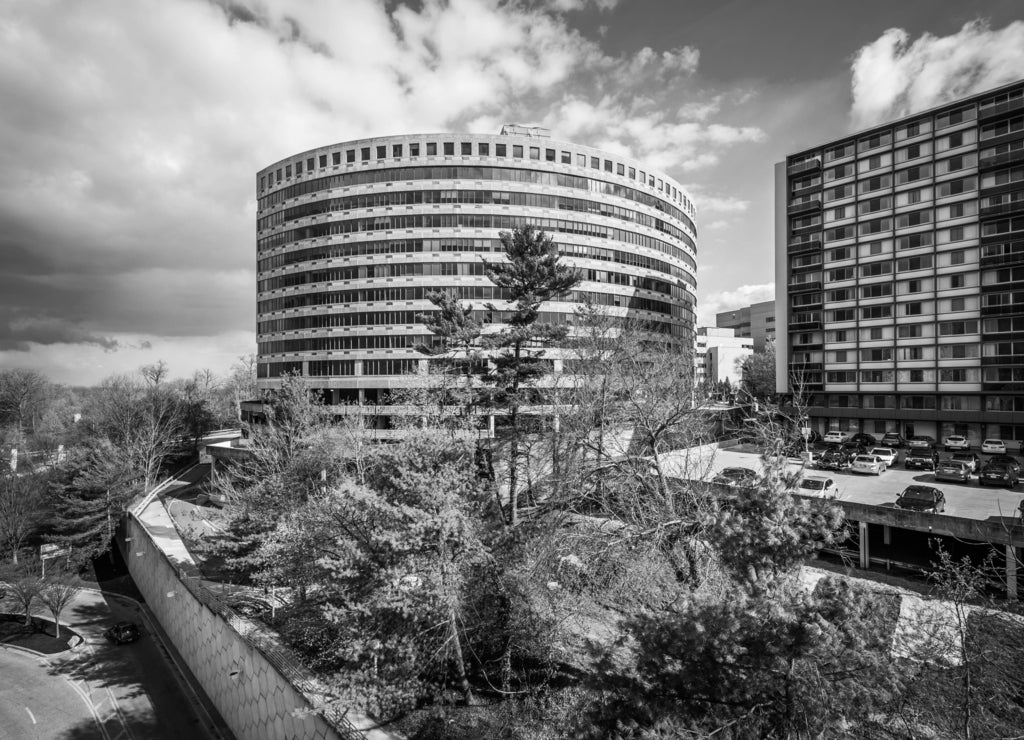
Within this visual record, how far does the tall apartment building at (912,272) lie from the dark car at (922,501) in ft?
49.8

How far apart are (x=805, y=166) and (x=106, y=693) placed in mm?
72964

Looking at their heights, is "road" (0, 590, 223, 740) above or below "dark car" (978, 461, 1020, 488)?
below

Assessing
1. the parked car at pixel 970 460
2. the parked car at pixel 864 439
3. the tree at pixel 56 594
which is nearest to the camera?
the tree at pixel 56 594

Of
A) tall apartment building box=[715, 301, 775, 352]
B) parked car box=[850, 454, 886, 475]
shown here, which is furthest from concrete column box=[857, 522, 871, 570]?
tall apartment building box=[715, 301, 775, 352]

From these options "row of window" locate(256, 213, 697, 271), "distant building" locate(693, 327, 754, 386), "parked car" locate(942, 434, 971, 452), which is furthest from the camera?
"distant building" locate(693, 327, 754, 386)

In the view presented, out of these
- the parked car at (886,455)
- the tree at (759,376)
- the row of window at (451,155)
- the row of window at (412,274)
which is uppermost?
the row of window at (451,155)

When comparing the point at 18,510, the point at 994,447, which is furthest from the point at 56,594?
the point at 994,447

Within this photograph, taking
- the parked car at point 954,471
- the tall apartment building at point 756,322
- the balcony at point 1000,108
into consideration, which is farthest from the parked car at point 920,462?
the tall apartment building at point 756,322

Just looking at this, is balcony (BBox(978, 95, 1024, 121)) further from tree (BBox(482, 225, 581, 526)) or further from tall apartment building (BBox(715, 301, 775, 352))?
tall apartment building (BBox(715, 301, 775, 352))

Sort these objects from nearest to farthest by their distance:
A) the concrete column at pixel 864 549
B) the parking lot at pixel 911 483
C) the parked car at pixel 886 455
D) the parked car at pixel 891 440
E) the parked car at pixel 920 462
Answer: the concrete column at pixel 864 549 → the parking lot at pixel 911 483 → the parked car at pixel 886 455 → the parked car at pixel 920 462 → the parked car at pixel 891 440

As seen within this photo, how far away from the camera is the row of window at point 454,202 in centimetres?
5291

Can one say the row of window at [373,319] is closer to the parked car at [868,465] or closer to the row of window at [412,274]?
the row of window at [412,274]

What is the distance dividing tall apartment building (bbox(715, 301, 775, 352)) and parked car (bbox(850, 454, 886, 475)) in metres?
91.9

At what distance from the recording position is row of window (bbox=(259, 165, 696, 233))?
174ft
